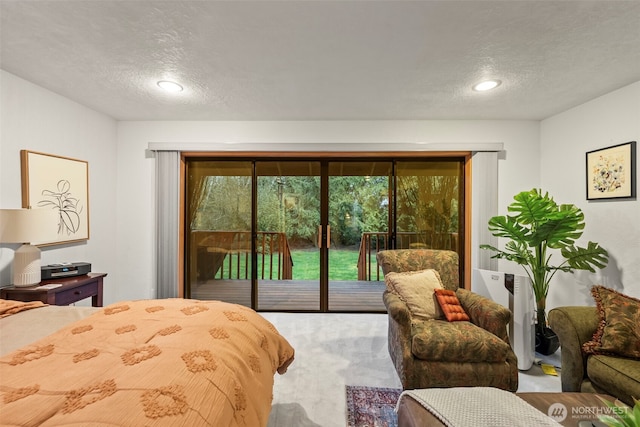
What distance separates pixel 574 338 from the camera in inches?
70.7

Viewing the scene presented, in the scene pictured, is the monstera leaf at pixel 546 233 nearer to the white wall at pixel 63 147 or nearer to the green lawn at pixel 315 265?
the green lawn at pixel 315 265

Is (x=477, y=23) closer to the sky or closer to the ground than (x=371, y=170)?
closer to the sky

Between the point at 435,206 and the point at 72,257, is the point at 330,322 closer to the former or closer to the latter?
the point at 435,206

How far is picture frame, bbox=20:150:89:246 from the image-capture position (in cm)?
248

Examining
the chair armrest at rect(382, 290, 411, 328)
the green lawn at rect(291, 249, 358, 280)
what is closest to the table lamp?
the green lawn at rect(291, 249, 358, 280)

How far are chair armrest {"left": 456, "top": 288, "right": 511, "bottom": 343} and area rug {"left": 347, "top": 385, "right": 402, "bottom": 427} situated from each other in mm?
813

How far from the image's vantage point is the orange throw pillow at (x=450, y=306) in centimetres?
227

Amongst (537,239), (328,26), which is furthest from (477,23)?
(537,239)

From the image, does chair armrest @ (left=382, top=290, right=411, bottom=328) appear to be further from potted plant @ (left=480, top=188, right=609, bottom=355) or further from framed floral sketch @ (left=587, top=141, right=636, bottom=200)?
framed floral sketch @ (left=587, top=141, right=636, bottom=200)

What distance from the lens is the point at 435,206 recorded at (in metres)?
3.73

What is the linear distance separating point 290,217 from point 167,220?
1.52m

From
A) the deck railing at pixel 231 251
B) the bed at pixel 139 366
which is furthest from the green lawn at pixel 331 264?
the bed at pixel 139 366

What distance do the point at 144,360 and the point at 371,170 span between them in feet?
10.6

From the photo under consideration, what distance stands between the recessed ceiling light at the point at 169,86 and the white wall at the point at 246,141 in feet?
3.01
